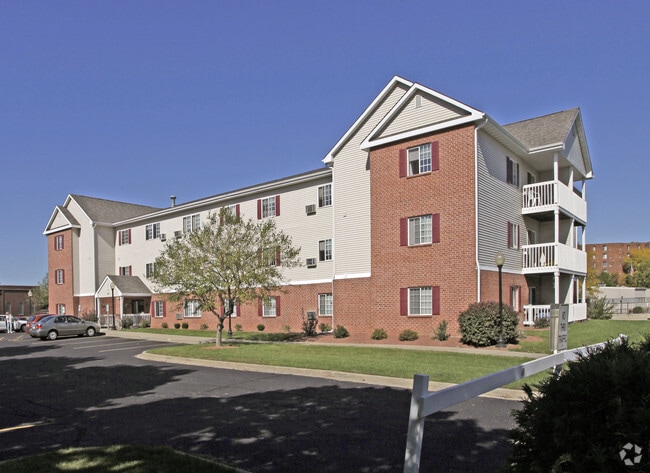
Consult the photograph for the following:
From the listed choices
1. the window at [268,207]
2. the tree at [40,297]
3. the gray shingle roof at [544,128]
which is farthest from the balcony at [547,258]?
the tree at [40,297]

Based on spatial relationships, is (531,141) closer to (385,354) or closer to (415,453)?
(385,354)

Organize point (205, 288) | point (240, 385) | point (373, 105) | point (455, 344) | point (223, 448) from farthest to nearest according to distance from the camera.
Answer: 1. point (373, 105)
2. point (205, 288)
3. point (455, 344)
4. point (240, 385)
5. point (223, 448)

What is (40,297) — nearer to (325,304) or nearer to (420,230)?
(325,304)

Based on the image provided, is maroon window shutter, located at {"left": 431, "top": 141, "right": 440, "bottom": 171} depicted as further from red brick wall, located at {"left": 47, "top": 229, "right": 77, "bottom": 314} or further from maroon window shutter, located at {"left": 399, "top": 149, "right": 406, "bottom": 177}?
red brick wall, located at {"left": 47, "top": 229, "right": 77, "bottom": 314}

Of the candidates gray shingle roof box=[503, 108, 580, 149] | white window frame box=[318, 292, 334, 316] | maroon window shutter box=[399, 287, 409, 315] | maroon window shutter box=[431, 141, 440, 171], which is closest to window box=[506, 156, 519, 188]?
gray shingle roof box=[503, 108, 580, 149]

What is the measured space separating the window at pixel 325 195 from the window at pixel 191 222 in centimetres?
1124

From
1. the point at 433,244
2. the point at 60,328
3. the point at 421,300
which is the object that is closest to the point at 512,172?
the point at 433,244

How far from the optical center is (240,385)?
39.2 ft

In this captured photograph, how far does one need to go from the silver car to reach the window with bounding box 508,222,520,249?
2729 centimetres

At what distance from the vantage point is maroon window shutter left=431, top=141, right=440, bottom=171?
22.3 meters

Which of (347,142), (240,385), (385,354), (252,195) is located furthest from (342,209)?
(240,385)

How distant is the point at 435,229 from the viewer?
22.1 metres

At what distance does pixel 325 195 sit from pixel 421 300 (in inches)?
371

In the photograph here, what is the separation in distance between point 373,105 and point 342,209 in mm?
5582
